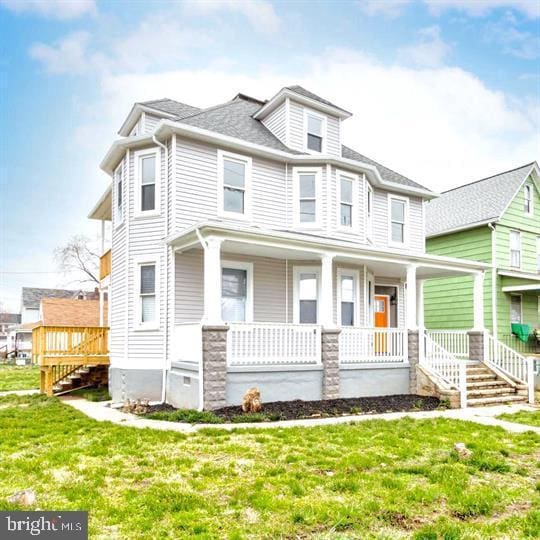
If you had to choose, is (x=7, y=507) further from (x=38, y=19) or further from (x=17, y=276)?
(x=17, y=276)

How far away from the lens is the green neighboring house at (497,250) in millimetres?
17484

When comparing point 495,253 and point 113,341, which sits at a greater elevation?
point 495,253

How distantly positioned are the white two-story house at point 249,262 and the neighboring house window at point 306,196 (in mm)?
30

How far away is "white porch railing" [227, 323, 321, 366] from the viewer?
9.99 m

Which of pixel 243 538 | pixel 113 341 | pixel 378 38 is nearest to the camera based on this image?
pixel 243 538

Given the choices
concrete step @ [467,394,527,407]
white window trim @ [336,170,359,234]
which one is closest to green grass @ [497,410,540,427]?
concrete step @ [467,394,527,407]

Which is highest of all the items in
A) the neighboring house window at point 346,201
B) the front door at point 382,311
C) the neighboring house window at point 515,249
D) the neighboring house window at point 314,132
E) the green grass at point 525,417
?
the neighboring house window at point 314,132

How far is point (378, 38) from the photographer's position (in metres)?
16.7

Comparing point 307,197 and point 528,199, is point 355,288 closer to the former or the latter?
point 307,197

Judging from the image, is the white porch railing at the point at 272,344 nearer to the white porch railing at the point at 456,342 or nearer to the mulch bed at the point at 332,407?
the mulch bed at the point at 332,407

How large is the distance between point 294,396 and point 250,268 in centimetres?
357

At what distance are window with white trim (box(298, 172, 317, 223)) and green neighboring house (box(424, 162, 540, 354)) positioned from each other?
26.5 feet

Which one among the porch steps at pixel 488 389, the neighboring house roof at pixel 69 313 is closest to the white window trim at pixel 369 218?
the porch steps at pixel 488 389

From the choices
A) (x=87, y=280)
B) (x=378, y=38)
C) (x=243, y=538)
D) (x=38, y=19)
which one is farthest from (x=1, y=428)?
(x=87, y=280)
